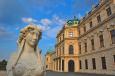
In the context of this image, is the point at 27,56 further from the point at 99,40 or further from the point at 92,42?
the point at 92,42

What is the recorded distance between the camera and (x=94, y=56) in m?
32.4

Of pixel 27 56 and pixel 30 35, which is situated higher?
pixel 30 35

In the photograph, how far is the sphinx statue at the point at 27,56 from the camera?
2.86m

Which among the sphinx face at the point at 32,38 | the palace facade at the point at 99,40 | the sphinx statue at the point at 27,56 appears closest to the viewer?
the sphinx statue at the point at 27,56

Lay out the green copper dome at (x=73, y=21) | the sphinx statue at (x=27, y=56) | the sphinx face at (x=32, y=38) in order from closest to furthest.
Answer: the sphinx statue at (x=27, y=56) < the sphinx face at (x=32, y=38) < the green copper dome at (x=73, y=21)

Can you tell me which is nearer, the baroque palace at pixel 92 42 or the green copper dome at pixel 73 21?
the baroque palace at pixel 92 42

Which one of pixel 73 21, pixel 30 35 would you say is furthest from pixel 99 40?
pixel 30 35

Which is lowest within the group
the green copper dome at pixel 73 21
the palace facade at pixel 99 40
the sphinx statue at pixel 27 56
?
the sphinx statue at pixel 27 56

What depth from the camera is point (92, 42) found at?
33688 millimetres

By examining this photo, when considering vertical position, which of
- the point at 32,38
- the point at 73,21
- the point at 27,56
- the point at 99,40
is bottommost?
the point at 27,56

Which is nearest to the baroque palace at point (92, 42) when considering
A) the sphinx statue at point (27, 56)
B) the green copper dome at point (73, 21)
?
the green copper dome at point (73, 21)

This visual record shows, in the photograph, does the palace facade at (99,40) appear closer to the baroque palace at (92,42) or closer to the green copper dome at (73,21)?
the baroque palace at (92,42)

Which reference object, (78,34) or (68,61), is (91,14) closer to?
(78,34)

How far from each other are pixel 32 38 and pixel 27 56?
0.33m
